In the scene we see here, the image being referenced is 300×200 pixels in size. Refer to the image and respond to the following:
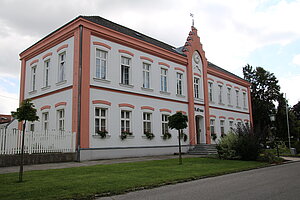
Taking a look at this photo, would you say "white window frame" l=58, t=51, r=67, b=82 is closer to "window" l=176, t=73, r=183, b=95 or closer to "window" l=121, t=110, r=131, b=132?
"window" l=121, t=110, r=131, b=132

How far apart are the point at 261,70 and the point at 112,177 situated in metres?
38.2

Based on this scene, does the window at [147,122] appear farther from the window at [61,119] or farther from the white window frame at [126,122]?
the window at [61,119]

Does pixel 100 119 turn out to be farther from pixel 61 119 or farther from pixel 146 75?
pixel 146 75

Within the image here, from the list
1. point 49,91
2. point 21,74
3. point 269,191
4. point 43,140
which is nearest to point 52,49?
point 49,91

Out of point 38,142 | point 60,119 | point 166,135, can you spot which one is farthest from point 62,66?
point 166,135

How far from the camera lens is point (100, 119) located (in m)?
17.1

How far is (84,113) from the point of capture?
16.0 metres

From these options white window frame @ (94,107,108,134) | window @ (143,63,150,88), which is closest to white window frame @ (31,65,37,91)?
white window frame @ (94,107,108,134)

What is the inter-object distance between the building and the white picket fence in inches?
27.0

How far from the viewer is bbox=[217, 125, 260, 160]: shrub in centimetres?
1733

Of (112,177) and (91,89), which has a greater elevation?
(91,89)

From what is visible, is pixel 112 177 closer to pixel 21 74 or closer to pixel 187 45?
pixel 21 74

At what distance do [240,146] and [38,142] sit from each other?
1237 cm

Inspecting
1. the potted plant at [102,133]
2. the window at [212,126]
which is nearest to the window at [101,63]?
the potted plant at [102,133]
